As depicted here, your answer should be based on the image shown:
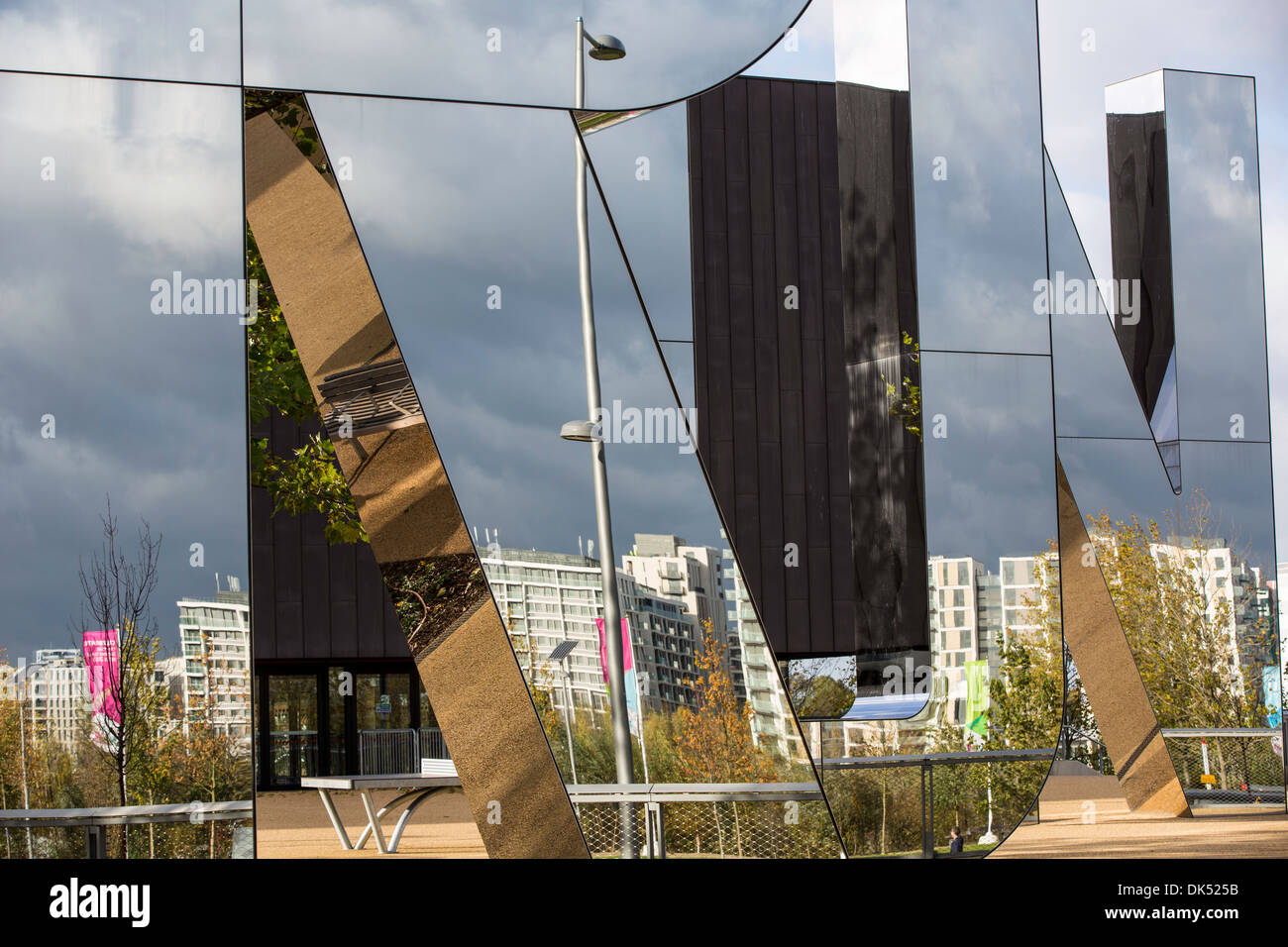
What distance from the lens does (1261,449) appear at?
9.93 metres

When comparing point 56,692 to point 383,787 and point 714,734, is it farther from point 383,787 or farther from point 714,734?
point 383,787

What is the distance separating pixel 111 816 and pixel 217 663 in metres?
0.88

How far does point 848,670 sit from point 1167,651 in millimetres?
3063

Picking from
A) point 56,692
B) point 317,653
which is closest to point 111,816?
point 56,692

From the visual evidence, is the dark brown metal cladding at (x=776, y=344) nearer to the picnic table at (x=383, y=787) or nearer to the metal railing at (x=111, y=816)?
the picnic table at (x=383, y=787)

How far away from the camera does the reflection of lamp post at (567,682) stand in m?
6.82

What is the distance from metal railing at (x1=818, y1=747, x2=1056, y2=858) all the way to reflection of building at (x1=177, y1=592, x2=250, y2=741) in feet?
10.5

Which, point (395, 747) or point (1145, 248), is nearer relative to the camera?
point (1145, 248)

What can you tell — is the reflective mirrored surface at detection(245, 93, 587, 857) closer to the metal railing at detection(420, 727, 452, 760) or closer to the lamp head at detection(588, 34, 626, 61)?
the lamp head at detection(588, 34, 626, 61)

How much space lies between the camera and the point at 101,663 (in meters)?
4.61

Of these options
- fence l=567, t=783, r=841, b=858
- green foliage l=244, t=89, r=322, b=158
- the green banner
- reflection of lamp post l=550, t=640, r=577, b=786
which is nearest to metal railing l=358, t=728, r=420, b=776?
reflection of lamp post l=550, t=640, r=577, b=786

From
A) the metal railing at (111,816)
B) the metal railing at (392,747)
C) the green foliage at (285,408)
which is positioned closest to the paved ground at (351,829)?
the metal railing at (392,747)
